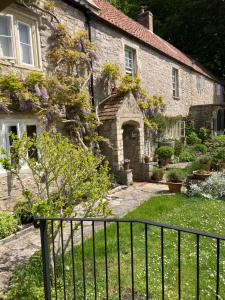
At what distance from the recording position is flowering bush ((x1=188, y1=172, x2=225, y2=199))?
24.8 ft

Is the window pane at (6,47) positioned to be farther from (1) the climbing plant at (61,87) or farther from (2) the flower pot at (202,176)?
(2) the flower pot at (202,176)

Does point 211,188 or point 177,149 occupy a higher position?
point 177,149

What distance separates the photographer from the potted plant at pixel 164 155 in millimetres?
12258

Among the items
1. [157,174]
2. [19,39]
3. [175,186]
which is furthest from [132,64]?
[175,186]

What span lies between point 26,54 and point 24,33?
55 centimetres

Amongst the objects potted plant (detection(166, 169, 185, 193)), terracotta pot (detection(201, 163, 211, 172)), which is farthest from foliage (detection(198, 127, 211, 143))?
potted plant (detection(166, 169, 185, 193))

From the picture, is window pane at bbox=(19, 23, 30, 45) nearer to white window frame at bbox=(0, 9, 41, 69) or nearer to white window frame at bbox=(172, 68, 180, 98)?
white window frame at bbox=(0, 9, 41, 69)

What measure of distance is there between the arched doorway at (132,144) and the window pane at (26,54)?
Result: 4.63 meters

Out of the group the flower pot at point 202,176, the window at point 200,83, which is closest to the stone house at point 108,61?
the window at point 200,83

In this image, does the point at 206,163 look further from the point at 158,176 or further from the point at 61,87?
the point at 61,87

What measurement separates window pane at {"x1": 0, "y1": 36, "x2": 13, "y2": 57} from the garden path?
434 centimetres

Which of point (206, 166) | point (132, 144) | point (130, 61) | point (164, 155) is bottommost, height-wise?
point (206, 166)

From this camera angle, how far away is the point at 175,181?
28.5 ft

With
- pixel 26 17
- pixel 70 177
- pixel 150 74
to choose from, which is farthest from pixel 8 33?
pixel 150 74
